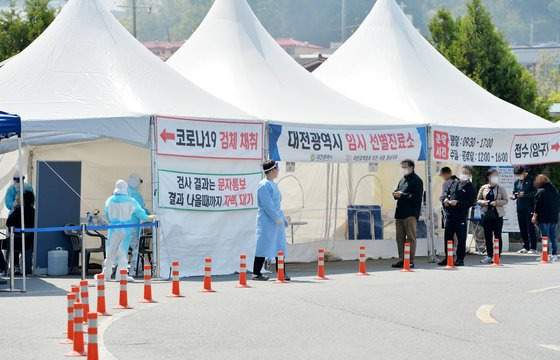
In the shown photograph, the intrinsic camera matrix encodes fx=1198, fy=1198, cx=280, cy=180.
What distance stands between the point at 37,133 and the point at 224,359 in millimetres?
10461

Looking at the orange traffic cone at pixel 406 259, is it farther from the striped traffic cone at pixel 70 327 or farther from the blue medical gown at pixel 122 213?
the striped traffic cone at pixel 70 327

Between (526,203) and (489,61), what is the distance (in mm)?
8969

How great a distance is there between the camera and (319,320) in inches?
519

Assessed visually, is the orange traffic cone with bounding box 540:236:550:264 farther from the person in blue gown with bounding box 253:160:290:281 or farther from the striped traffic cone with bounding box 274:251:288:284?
the striped traffic cone with bounding box 274:251:288:284

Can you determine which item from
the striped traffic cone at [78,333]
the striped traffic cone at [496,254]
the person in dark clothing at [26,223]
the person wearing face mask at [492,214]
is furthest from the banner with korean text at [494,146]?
the striped traffic cone at [78,333]

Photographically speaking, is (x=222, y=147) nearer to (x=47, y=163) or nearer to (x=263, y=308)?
(x=47, y=163)

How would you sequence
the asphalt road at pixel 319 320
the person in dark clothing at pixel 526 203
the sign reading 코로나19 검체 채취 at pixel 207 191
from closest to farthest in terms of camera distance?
the asphalt road at pixel 319 320 < the sign reading 코로나19 검체 채취 at pixel 207 191 < the person in dark clothing at pixel 526 203

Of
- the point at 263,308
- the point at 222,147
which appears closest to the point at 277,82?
the point at 222,147

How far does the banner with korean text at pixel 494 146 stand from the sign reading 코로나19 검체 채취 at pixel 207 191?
4259mm

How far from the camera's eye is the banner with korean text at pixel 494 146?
76.8 ft

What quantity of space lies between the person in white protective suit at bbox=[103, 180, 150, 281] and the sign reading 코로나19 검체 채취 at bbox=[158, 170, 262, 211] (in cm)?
70

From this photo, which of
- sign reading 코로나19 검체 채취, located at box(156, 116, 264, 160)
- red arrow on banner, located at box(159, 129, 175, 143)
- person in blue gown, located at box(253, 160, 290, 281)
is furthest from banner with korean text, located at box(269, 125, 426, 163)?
red arrow on banner, located at box(159, 129, 175, 143)

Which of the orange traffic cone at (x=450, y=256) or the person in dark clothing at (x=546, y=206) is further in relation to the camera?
the person in dark clothing at (x=546, y=206)

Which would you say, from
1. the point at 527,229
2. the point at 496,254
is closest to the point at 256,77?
the point at 496,254
